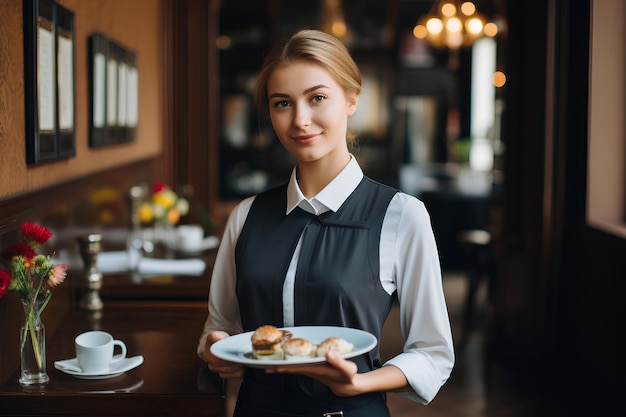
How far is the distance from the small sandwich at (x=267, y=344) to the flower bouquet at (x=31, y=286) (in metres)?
0.65

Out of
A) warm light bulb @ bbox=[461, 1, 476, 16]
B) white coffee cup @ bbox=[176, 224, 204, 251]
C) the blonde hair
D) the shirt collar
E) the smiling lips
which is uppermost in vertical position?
warm light bulb @ bbox=[461, 1, 476, 16]

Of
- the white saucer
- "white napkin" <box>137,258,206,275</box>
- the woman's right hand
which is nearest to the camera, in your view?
the woman's right hand

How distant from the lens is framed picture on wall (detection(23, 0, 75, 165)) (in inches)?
97.7

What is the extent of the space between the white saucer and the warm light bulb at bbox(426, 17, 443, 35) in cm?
483

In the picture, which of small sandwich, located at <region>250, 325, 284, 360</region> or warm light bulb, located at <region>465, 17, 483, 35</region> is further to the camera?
warm light bulb, located at <region>465, 17, 483, 35</region>

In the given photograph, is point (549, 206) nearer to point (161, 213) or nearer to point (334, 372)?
point (161, 213)

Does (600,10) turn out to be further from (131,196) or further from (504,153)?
(131,196)

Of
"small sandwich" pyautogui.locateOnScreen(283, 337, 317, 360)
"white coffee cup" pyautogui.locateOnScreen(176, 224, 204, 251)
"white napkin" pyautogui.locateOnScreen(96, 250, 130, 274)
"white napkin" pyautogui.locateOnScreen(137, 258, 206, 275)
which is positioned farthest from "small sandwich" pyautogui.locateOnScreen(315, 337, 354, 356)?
"white coffee cup" pyautogui.locateOnScreen(176, 224, 204, 251)

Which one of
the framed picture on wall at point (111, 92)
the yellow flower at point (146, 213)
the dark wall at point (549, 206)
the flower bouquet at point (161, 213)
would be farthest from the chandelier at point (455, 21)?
the yellow flower at point (146, 213)

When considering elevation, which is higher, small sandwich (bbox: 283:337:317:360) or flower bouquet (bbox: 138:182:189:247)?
flower bouquet (bbox: 138:182:189:247)

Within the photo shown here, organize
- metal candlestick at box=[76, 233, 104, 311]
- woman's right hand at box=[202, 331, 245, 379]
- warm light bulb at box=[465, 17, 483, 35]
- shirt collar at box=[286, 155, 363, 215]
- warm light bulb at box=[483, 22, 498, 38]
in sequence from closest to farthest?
woman's right hand at box=[202, 331, 245, 379]
shirt collar at box=[286, 155, 363, 215]
metal candlestick at box=[76, 233, 104, 311]
warm light bulb at box=[465, 17, 483, 35]
warm light bulb at box=[483, 22, 498, 38]

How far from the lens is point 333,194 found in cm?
191

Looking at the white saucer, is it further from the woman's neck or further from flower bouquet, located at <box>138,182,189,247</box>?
flower bouquet, located at <box>138,182,189,247</box>

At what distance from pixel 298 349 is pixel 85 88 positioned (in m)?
2.24
